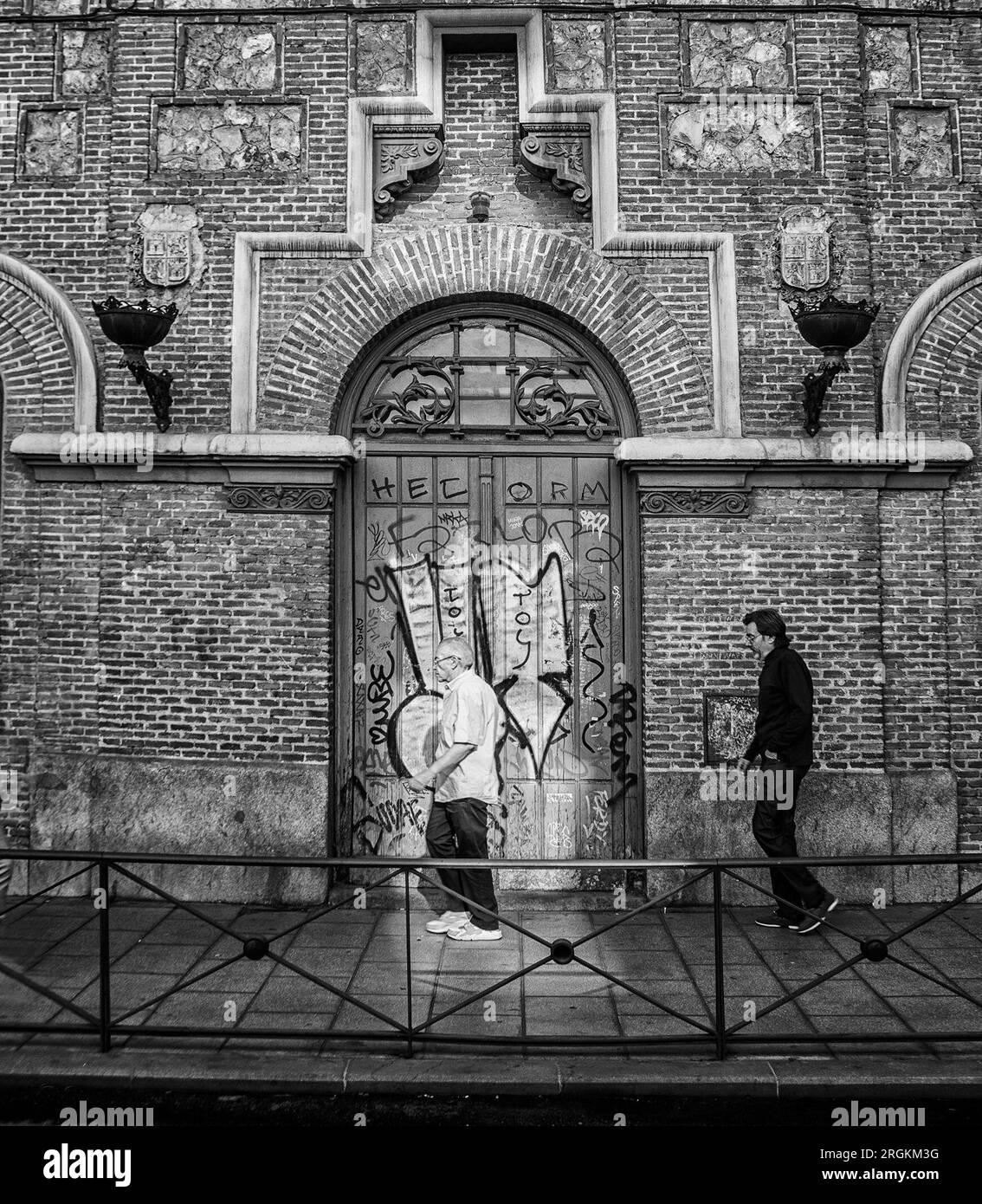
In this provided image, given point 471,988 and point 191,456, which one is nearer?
point 471,988

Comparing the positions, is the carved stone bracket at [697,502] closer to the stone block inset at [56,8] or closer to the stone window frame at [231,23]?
the stone window frame at [231,23]

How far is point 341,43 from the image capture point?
7.46 m

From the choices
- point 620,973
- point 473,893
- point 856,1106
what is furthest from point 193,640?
point 856,1106

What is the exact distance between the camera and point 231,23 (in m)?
7.53

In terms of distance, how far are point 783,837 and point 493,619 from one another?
2685 mm

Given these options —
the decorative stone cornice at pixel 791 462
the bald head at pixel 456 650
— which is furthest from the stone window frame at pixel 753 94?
the bald head at pixel 456 650

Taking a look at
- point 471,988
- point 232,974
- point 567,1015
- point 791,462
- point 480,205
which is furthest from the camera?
point 480,205

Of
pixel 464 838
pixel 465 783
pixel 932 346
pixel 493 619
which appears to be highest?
pixel 932 346

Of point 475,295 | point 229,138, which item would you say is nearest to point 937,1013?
point 475,295

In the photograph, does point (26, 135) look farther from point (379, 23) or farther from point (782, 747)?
point (782, 747)

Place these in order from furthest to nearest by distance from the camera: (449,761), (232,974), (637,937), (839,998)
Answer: (637,937) < (449,761) < (232,974) < (839,998)

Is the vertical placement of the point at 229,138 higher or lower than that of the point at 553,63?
lower

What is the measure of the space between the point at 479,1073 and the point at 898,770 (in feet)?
14.0

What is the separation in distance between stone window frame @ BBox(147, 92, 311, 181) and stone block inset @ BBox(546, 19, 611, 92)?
2001 mm
